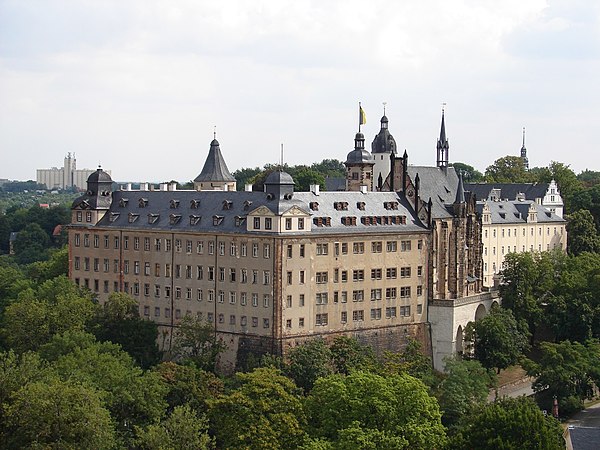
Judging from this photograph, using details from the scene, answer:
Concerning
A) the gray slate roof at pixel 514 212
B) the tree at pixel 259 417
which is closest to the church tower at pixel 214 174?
the gray slate roof at pixel 514 212

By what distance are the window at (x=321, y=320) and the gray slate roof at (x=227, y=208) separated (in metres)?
7.24

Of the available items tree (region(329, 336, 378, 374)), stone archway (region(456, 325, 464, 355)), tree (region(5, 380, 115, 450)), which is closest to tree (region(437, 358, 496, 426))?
tree (region(329, 336, 378, 374))

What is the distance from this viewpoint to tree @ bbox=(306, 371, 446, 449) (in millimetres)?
80062

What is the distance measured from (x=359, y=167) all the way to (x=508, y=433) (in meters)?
59.1

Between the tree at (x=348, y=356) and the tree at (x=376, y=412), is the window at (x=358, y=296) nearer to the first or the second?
the tree at (x=348, y=356)

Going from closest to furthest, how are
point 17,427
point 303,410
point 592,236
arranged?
1. point 17,427
2. point 303,410
3. point 592,236

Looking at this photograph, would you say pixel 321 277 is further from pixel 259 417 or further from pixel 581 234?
pixel 581 234

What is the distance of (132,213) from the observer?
114 metres

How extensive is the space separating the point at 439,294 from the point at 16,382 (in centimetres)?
4743

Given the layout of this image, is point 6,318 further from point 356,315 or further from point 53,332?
point 356,315

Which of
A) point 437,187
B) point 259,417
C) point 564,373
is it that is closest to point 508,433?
point 259,417

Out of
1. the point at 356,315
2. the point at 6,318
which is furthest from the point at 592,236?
the point at 6,318

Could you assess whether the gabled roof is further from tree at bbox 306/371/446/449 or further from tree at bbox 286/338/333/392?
tree at bbox 306/371/446/449

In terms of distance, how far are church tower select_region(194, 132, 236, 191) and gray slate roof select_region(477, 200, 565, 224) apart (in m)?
29.2
